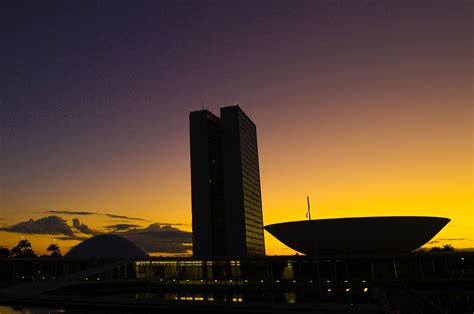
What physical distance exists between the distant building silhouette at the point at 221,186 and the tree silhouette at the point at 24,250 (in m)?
55.6

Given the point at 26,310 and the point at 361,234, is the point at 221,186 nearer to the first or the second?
the point at 361,234

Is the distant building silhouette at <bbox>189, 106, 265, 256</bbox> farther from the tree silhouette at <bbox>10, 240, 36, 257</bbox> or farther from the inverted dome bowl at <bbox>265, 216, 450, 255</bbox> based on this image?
the inverted dome bowl at <bbox>265, 216, 450, 255</bbox>

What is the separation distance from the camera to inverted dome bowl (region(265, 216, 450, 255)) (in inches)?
2159

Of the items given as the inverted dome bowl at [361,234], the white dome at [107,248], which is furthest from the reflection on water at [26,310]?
the white dome at [107,248]

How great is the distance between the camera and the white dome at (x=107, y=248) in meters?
109

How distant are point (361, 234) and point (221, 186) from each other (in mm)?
108848

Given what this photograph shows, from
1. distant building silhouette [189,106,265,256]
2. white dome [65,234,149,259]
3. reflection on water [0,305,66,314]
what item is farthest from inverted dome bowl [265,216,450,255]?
distant building silhouette [189,106,265,256]

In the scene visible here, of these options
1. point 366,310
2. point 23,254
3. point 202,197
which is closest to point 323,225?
point 366,310

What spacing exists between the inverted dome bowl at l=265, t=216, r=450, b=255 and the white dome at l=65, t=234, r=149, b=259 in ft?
209

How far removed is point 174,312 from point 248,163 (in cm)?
14803

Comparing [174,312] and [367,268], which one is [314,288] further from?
[174,312]

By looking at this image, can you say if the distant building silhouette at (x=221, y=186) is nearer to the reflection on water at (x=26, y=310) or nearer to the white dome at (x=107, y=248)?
the white dome at (x=107, y=248)

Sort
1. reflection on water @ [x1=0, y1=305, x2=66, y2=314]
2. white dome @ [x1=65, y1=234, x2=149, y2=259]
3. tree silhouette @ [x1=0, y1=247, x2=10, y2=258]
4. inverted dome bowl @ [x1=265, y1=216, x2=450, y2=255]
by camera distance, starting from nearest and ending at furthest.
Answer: reflection on water @ [x1=0, y1=305, x2=66, y2=314]
inverted dome bowl @ [x1=265, y1=216, x2=450, y2=255]
white dome @ [x1=65, y1=234, x2=149, y2=259]
tree silhouette @ [x1=0, y1=247, x2=10, y2=258]

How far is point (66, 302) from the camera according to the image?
3278 centimetres
